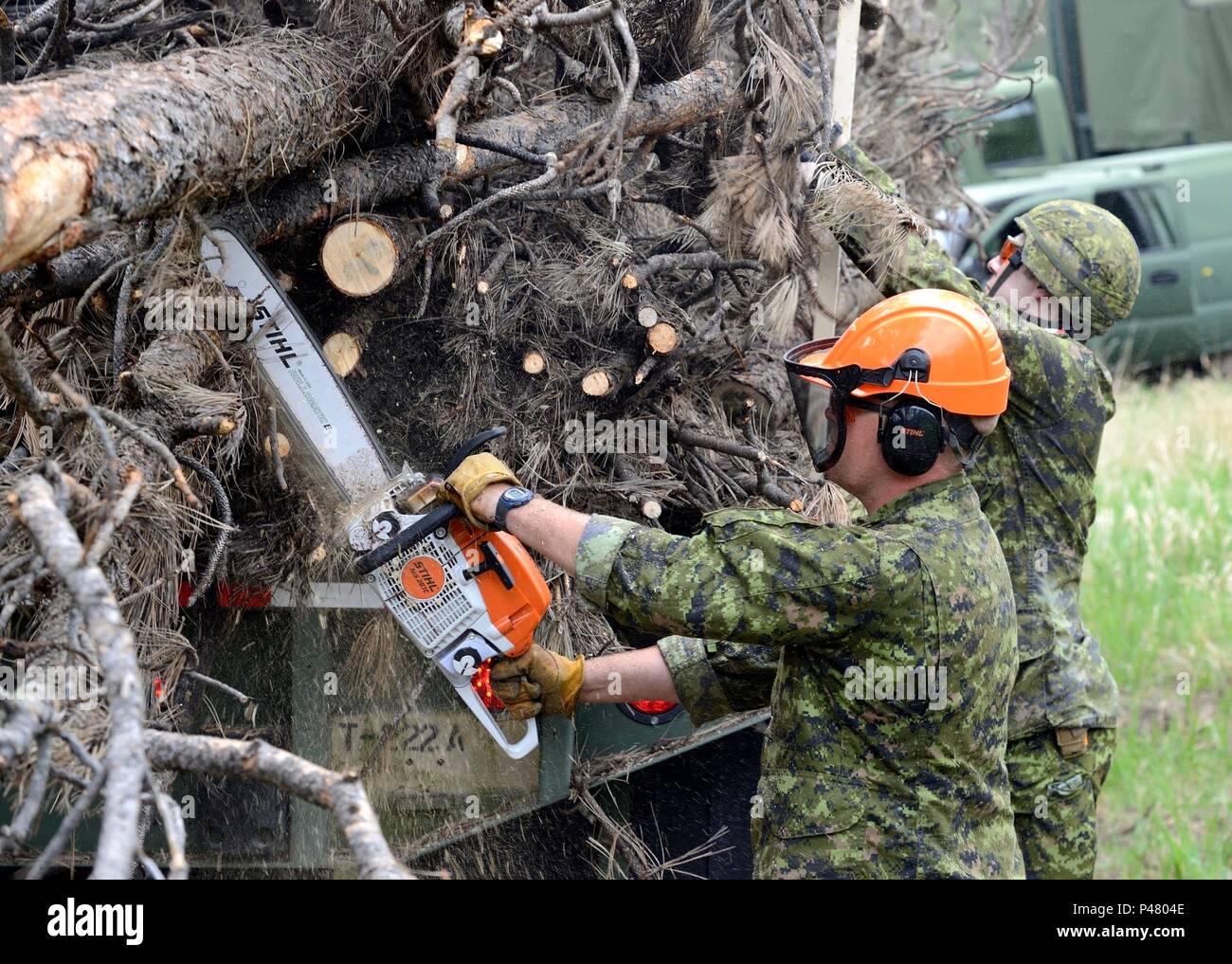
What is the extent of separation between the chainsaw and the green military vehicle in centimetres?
781

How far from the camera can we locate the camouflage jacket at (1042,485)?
313 centimetres

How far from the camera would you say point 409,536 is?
98.0 inches

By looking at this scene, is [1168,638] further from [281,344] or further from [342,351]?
[281,344]

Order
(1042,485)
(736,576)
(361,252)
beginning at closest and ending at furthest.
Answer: (736,576) < (361,252) < (1042,485)

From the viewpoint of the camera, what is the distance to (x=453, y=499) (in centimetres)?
247

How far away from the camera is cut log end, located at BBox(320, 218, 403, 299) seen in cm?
297

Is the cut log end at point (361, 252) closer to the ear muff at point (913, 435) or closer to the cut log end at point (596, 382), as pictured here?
the cut log end at point (596, 382)

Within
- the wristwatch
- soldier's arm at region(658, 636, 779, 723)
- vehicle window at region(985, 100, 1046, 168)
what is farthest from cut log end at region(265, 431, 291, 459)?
vehicle window at region(985, 100, 1046, 168)

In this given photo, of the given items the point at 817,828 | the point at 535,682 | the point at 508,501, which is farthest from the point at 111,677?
the point at 817,828

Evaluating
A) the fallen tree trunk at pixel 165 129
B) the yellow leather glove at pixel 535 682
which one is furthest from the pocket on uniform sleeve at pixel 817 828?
the fallen tree trunk at pixel 165 129

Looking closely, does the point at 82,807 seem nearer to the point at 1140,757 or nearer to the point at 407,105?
the point at 407,105

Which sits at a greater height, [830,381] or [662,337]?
[830,381]
